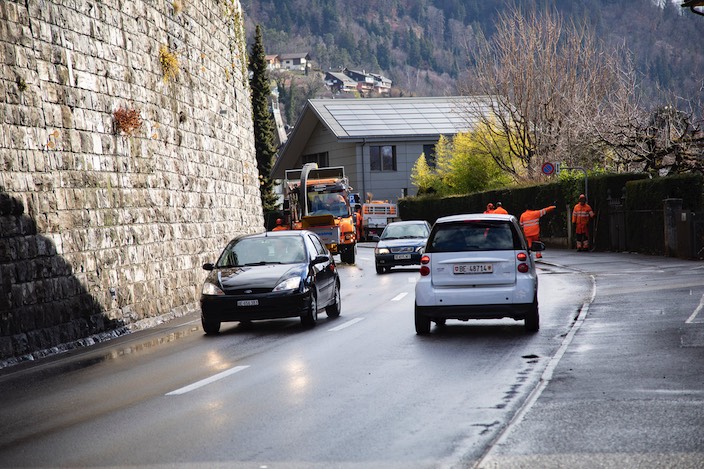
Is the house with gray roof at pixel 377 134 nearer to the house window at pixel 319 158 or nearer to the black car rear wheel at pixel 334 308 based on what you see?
the house window at pixel 319 158

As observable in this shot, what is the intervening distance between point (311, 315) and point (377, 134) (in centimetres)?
5477

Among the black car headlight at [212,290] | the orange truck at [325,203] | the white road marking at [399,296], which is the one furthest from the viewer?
the orange truck at [325,203]

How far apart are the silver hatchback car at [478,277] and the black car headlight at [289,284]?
241 centimetres

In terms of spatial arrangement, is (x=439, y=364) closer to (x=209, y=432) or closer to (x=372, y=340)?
(x=372, y=340)

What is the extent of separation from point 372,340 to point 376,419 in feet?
20.0

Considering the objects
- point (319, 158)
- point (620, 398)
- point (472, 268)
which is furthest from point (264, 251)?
point (319, 158)

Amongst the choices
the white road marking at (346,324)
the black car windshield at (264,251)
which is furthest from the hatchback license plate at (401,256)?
the white road marking at (346,324)

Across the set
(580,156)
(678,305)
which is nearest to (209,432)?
(678,305)

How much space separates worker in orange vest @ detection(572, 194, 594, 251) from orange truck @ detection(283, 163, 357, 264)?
8229 millimetres

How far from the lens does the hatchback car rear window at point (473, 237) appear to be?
581 inches

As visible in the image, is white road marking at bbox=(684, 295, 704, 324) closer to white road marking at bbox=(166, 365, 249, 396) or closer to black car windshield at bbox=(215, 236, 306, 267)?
black car windshield at bbox=(215, 236, 306, 267)

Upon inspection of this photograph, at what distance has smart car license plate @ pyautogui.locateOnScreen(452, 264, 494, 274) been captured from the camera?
1454 cm

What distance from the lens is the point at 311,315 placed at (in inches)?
656

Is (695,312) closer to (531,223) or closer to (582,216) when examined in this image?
(531,223)
